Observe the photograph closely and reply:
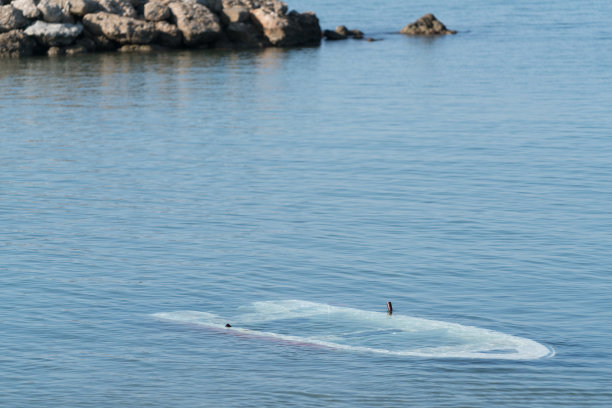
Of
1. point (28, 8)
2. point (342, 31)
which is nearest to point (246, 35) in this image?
point (342, 31)

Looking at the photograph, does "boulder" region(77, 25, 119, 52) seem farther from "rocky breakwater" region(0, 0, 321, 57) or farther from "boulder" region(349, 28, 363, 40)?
"boulder" region(349, 28, 363, 40)

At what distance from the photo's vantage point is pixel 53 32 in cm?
6662

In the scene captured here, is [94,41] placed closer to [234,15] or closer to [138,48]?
[138,48]

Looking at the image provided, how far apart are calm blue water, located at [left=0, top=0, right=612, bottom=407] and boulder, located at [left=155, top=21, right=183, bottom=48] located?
50.7ft

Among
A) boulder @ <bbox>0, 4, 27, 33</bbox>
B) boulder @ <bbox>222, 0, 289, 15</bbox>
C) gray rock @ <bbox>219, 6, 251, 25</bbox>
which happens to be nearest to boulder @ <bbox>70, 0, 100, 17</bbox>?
boulder @ <bbox>0, 4, 27, 33</bbox>

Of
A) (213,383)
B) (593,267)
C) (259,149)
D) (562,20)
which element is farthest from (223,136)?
(562,20)

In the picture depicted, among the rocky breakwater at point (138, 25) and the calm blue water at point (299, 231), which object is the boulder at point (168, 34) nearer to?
the rocky breakwater at point (138, 25)

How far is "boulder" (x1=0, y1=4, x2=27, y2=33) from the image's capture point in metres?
65.3

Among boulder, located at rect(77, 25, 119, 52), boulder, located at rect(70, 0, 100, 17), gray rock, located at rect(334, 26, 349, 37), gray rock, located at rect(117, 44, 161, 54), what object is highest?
boulder, located at rect(70, 0, 100, 17)

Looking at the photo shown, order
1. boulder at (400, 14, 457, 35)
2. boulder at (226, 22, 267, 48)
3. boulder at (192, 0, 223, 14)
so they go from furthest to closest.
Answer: boulder at (400, 14, 457, 35) < boulder at (226, 22, 267, 48) < boulder at (192, 0, 223, 14)

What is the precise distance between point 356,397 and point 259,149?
70.3ft

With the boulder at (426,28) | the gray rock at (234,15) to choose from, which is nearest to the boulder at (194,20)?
the gray rock at (234,15)

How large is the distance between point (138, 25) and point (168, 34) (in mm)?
2143

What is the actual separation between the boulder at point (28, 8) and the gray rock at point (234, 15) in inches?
517
